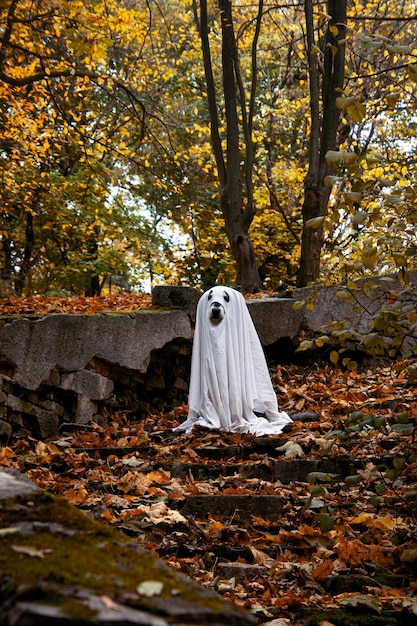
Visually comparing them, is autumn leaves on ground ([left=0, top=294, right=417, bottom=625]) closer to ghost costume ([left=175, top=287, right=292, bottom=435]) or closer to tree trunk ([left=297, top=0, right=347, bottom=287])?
ghost costume ([left=175, top=287, right=292, bottom=435])

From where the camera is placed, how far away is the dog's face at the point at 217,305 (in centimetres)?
787

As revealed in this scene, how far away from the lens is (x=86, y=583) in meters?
1.20

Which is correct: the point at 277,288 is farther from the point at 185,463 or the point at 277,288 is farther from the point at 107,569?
the point at 107,569

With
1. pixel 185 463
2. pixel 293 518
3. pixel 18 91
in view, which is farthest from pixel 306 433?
pixel 18 91

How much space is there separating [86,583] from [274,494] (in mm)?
3956

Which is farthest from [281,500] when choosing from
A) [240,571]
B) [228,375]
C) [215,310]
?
[215,310]

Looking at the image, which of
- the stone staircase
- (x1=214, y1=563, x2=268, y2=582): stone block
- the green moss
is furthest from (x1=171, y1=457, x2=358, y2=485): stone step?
the green moss

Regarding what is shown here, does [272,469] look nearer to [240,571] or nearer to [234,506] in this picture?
[234,506]

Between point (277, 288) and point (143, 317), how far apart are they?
9.09 meters

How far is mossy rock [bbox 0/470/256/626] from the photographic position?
1.09m

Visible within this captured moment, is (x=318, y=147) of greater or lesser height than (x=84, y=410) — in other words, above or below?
above

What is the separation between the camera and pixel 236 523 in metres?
4.53

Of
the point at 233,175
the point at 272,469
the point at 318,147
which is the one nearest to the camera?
the point at 272,469

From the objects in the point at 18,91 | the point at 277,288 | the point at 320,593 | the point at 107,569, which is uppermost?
the point at 18,91
